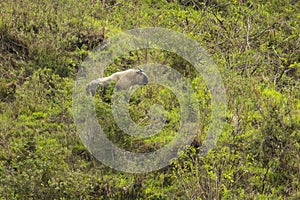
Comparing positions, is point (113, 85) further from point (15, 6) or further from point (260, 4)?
point (260, 4)

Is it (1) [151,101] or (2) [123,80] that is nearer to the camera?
(1) [151,101]

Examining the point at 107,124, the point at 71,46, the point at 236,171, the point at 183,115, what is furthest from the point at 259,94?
the point at 71,46

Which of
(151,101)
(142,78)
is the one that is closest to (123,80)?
(142,78)

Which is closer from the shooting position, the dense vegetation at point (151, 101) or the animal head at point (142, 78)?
the dense vegetation at point (151, 101)

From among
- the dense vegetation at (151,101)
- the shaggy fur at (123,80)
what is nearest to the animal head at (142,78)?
Answer: the shaggy fur at (123,80)

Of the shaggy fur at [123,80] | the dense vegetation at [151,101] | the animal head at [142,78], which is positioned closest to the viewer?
the dense vegetation at [151,101]

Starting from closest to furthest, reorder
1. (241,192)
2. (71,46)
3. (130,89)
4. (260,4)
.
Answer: (241,192), (130,89), (71,46), (260,4)

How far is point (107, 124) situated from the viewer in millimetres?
5152

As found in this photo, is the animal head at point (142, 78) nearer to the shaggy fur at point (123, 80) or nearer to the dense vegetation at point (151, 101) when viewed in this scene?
the shaggy fur at point (123, 80)

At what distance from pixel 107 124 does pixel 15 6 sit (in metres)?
2.91

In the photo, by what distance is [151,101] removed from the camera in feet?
19.1

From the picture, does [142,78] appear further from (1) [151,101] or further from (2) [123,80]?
(1) [151,101]

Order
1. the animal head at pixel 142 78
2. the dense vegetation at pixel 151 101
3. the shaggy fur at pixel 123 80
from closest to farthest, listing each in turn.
Answer: the dense vegetation at pixel 151 101 < the shaggy fur at pixel 123 80 < the animal head at pixel 142 78

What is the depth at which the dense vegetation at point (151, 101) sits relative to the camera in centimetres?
460
